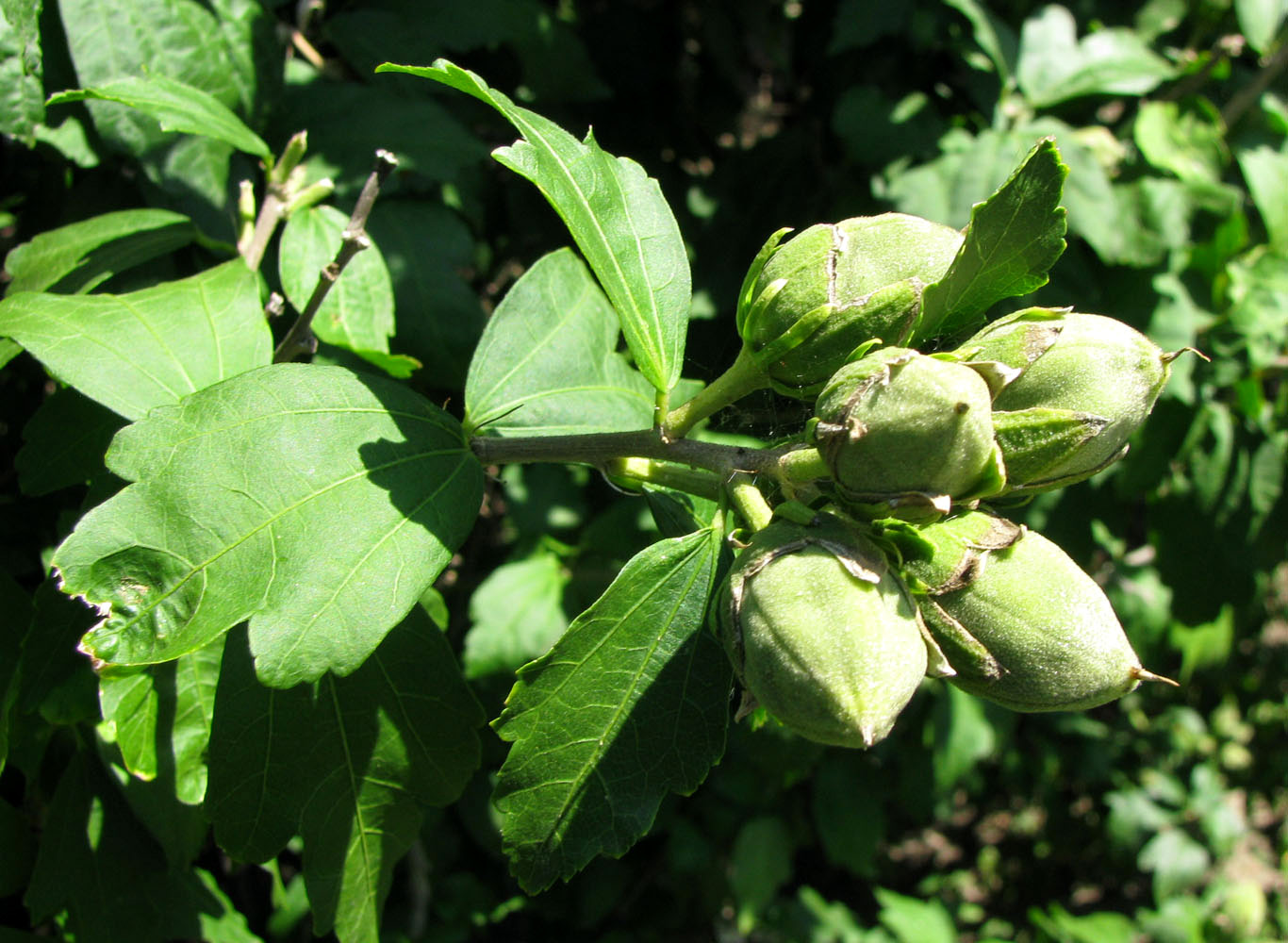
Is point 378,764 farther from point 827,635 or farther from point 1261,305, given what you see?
point 1261,305

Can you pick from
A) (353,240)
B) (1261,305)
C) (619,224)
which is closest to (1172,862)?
(1261,305)

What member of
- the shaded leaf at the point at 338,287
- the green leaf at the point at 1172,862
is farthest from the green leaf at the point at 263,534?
the green leaf at the point at 1172,862

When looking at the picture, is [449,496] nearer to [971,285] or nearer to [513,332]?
[513,332]

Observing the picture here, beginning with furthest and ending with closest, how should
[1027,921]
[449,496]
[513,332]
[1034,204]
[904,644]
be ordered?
1. [1027,921]
2. [513,332]
3. [449,496]
4. [1034,204]
5. [904,644]

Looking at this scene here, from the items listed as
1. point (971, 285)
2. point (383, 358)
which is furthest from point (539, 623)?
point (971, 285)

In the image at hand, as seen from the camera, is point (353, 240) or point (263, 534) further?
point (353, 240)

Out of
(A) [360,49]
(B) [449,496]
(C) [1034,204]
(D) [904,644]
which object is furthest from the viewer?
(A) [360,49]

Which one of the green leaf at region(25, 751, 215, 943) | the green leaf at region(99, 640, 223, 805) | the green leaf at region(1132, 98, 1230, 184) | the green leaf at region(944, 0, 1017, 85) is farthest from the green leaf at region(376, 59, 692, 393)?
the green leaf at region(1132, 98, 1230, 184)

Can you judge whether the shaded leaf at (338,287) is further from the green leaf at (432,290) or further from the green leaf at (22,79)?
the green leaf at (22,79)
